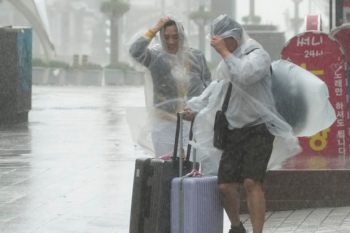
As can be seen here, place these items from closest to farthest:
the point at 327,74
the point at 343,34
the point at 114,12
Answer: the point at 327,74 → the point at 343,34 → the point at 114,12

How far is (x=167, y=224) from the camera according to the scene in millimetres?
6125

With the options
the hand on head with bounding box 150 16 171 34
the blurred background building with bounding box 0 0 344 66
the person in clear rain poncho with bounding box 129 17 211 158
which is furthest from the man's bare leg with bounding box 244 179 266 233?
the blurred background building with bounding box 0 0 344 66

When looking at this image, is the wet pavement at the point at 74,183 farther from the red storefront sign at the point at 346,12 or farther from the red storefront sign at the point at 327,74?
the red storefront sign at the point at 346,12

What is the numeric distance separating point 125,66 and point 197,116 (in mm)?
35705

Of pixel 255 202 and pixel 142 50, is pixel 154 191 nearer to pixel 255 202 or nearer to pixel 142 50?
pixel 255 202

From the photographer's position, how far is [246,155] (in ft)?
20.4

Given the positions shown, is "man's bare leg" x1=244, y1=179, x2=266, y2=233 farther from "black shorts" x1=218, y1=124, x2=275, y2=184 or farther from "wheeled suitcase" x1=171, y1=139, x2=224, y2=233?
"wheeled suitcase" x1=171, y1=139, x2=224, y2=233

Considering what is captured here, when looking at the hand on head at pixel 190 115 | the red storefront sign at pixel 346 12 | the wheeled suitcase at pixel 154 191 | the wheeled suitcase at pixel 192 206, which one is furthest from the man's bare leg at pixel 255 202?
the red storefront sign at pixel 346 12

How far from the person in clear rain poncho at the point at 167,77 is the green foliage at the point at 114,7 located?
3872cm

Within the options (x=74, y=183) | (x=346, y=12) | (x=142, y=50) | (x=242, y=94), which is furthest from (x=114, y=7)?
(x=242, y=94)

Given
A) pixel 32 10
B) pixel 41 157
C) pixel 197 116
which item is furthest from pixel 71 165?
pixel 32 10

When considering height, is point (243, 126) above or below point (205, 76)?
below

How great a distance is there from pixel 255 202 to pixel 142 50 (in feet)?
5.05

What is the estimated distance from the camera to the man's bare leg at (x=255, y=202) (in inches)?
245
